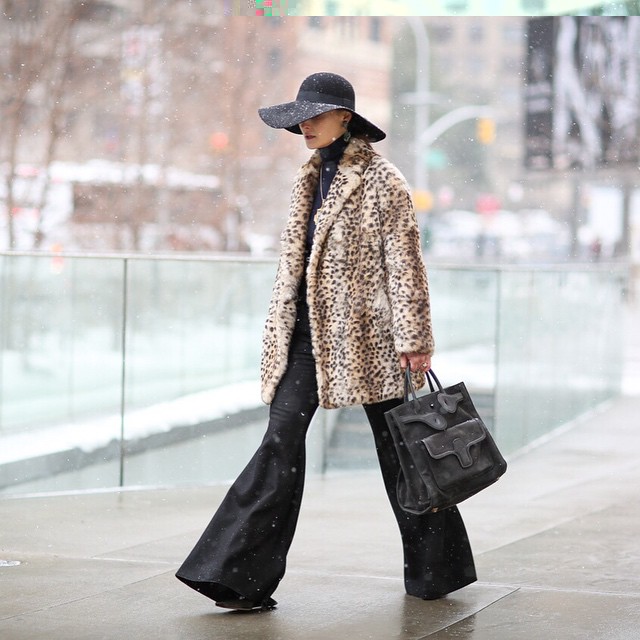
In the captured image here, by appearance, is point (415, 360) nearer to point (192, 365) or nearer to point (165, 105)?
point (192, 365)

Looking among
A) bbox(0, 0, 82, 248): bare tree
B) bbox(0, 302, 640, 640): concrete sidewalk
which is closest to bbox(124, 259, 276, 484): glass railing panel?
bbox(0, 302, 640, 640): concrete sidewalk

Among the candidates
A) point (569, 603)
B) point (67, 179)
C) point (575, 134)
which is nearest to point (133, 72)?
point (67, 179)

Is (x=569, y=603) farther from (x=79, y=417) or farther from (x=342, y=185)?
(x=79, y=417)

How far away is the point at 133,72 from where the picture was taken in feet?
65.9

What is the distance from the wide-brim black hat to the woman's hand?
0.79m

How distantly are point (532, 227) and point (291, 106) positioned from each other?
6074cm

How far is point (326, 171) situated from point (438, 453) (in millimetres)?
1021

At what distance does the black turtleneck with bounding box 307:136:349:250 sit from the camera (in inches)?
182

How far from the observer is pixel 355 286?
4.55 metres

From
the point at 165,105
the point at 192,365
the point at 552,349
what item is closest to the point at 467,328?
the point at 552,349

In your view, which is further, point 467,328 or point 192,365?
point 467,328

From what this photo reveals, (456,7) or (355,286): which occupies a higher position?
(456,7)

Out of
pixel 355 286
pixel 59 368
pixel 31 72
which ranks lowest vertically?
pixel 59 368

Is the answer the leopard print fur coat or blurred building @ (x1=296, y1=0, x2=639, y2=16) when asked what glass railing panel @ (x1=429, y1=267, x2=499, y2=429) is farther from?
the leopard print fur coat
